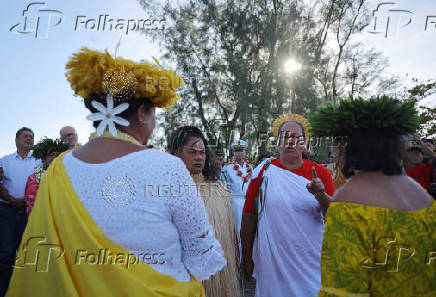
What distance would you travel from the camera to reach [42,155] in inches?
191

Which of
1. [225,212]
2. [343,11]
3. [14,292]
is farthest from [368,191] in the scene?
[343,11]

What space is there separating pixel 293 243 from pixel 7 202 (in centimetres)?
445

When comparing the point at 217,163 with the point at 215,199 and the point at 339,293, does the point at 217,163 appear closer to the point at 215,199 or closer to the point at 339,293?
the point at 215,199

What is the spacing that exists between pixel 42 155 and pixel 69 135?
0.78m

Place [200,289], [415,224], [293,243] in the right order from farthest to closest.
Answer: [293,243] < [200,289] < [415,224]

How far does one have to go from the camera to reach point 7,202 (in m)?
5.15

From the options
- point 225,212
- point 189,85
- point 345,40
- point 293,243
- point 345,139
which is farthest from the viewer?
point 345,40

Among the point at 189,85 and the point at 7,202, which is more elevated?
the point at 189,85

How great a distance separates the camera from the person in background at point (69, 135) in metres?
5.46

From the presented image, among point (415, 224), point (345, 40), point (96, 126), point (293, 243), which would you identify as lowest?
point (293, 243)

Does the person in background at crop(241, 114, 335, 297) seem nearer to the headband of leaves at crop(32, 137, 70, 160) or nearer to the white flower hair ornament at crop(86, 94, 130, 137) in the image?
the white flower hair ornament at crop(86, 94, 130, 137)

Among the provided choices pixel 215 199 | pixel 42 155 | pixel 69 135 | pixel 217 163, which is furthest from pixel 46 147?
pixel 215 199

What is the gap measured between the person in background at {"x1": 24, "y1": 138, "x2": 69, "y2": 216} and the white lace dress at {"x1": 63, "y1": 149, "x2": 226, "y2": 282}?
3492 millimetres

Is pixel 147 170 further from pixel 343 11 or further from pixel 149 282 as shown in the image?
pixel 343 11
